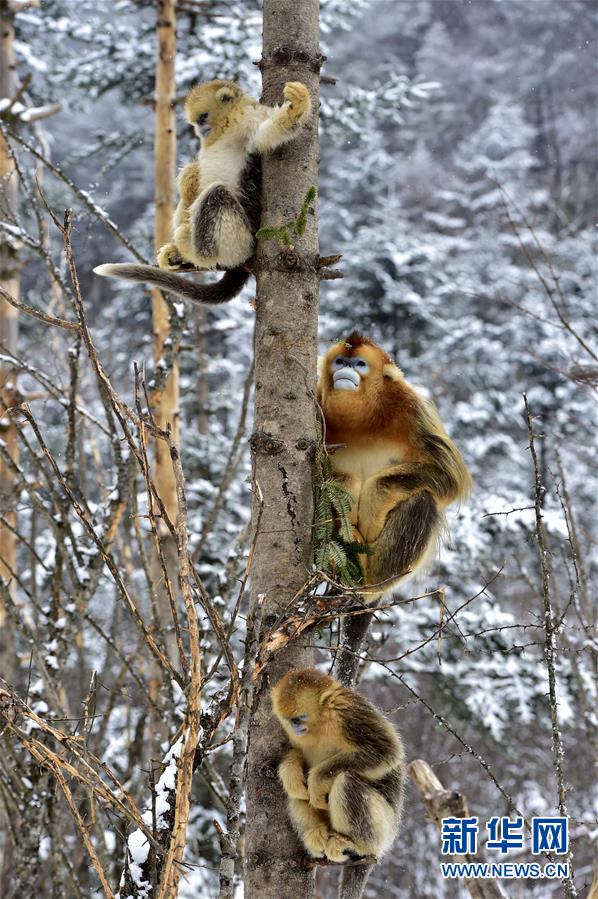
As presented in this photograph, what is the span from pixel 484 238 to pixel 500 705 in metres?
13.6

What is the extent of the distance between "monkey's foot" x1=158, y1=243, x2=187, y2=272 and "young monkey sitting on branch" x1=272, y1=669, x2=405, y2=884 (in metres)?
1.32

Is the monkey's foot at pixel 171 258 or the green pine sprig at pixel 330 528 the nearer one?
the green pine sprig at pixel 330 528

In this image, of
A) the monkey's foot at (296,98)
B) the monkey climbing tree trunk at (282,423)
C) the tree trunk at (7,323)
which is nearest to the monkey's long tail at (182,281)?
the monkey climbing tree trunk at (282,423)

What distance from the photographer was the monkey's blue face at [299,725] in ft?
6.10

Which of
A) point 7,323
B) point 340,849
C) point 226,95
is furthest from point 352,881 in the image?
point 7,323

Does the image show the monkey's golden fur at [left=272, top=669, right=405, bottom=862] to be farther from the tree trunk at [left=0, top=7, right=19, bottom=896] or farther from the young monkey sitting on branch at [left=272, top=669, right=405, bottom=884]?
the tree trunk at [left=0, top=7, right=19, bottom=896]

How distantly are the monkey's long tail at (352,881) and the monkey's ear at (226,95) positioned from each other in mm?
2149

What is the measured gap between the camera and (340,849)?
71.0 inches

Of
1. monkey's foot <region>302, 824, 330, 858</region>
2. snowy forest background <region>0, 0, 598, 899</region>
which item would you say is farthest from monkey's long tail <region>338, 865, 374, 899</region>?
snowy forest background <region>0, 0, 598, 899</region>

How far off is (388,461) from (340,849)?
1.07 m

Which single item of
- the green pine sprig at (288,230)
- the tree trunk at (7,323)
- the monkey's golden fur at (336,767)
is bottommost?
the monkey's golden fur at (336,767)

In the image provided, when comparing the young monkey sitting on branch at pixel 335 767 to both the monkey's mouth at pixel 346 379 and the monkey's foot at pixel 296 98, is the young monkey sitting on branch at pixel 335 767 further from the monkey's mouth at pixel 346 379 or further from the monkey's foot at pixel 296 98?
the monkey's foot at pixel 296 98

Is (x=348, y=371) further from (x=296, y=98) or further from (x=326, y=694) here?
(x=326, y=694)

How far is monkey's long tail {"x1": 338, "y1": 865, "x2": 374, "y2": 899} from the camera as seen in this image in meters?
2.00
